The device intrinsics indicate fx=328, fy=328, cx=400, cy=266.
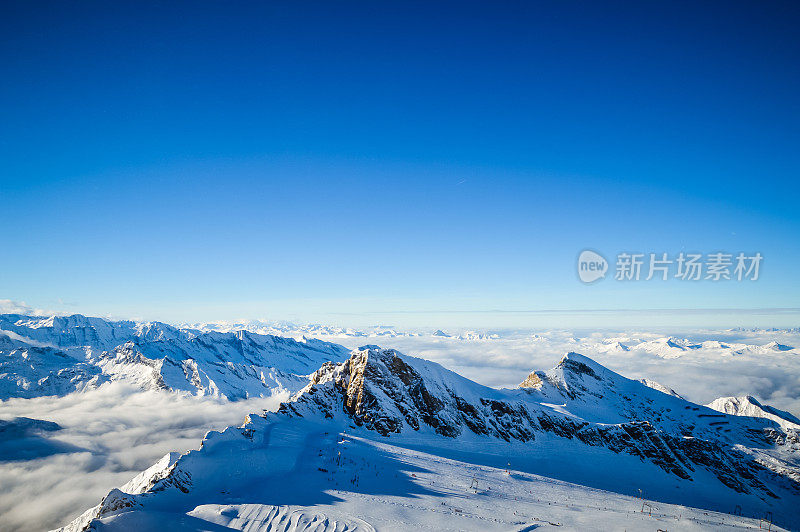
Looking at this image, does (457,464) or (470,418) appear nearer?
(457,464)

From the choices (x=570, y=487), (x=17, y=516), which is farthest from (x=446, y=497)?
(x=17, y=516)

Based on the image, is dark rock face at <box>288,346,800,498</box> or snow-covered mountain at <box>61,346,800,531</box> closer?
snow-covered mountain at <box>61,346,800,531</box>

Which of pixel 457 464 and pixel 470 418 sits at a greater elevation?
pixel 457 464

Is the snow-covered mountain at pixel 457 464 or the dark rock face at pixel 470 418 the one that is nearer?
the snow-covered mountain at pixel 457 464

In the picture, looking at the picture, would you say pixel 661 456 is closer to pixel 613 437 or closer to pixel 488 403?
pixel 613 437
